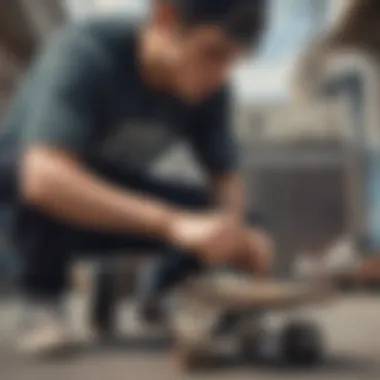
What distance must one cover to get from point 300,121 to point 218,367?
25cm

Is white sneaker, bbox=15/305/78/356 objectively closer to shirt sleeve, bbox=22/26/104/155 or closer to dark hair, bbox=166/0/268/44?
shirt sleeve, bbox=22/26/104/155

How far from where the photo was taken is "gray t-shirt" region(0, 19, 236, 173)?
0.84 metres

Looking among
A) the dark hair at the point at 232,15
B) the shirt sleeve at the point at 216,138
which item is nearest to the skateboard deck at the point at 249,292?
the shirt sleeve at the point at 216,138

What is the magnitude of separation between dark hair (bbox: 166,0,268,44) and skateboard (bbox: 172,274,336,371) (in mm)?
232


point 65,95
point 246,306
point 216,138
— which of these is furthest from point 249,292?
point 65,95

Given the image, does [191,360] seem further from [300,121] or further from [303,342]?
[300,121]

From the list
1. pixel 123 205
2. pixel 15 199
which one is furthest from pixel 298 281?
pixel 15 199

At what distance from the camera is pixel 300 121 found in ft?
2.86

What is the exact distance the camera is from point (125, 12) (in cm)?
85

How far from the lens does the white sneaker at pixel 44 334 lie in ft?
2.71

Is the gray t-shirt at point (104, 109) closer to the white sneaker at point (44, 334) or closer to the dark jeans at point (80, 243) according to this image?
the dark jeans at point (80, 243)

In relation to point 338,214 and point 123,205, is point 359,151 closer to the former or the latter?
point 338,214

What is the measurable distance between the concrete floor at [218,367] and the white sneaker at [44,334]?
0.01 meters

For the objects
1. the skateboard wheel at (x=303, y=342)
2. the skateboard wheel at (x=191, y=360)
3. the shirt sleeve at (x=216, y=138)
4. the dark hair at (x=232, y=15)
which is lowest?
the skateboard wheel at (x=191, y=360)
